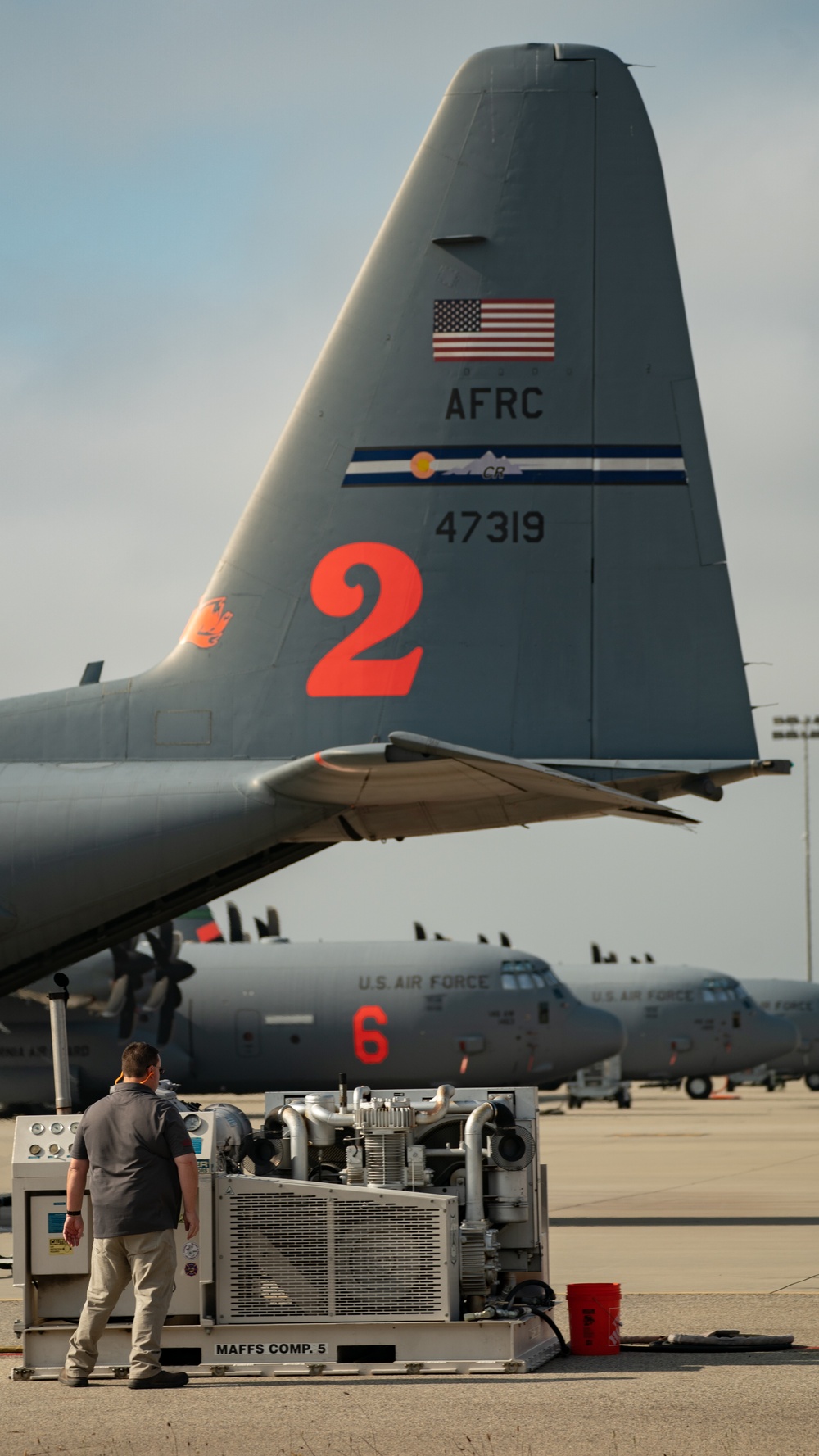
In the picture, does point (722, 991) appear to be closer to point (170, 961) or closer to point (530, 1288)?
point (170, 961)

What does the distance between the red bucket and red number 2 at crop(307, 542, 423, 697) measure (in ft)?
20.3

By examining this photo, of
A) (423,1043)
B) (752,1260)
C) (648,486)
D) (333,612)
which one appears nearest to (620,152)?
(648,486)

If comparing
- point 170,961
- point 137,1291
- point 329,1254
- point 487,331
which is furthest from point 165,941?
point 137,1291

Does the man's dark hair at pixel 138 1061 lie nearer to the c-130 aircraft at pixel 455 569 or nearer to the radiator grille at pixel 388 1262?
the radiator grille at pixel 388 1262

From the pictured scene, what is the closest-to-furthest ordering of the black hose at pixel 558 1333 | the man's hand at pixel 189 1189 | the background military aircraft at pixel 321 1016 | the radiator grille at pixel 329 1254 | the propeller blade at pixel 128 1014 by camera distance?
1. the man's hand at pixel 189 1189
2. the radiator grille at pixel 329 1254
3. the black hose at pixel 558 1333
4. the propeller blade at pixel 128 1014
5. the background military aircraft at pixel 321 1016

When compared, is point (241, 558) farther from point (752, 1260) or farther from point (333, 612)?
point (752, 1260)

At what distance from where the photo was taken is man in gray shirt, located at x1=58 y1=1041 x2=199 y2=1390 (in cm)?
827

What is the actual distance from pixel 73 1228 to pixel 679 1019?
41.2m

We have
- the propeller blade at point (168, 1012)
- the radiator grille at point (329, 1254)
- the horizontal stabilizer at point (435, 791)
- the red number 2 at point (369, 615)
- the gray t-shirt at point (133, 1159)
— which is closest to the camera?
the gray t-shirt at point (133, 1159)

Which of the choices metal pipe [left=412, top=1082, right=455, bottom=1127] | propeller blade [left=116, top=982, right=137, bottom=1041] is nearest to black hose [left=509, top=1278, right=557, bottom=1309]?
metal pipe [left=412, top=1082, right=455, bottom=1127]

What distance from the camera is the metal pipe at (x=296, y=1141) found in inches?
364

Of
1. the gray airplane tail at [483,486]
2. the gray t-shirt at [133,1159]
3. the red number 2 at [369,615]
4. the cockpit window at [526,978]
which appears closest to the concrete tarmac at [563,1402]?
the gray t-shirt at [133,1159]

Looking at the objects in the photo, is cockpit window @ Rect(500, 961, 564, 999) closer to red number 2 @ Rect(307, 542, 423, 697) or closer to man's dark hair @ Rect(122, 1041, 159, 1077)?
red number 2 @ Rect(307, 542, 423, 697)

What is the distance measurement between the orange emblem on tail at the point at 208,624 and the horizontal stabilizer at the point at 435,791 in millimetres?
1662
